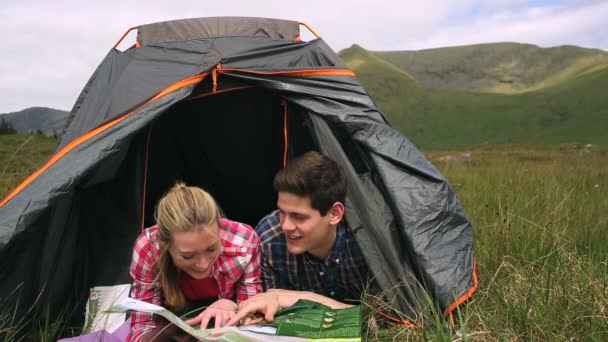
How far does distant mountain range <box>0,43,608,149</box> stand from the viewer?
194 feet

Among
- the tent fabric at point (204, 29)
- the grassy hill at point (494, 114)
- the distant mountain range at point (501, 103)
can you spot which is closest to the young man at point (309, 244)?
the tent fabric at point (204, 29)

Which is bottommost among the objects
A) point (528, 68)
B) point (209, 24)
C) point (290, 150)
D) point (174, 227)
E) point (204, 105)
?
point (174, 227)

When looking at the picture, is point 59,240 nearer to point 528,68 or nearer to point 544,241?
point 544,241

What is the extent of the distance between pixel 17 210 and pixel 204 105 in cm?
192

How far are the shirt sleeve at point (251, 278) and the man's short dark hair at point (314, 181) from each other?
13.5 inches

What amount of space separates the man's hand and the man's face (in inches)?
11.2

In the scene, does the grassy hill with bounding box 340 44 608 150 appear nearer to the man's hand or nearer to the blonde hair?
the man's hand

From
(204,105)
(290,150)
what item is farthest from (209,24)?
(290,150)

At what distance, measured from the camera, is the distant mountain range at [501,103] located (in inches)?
2329

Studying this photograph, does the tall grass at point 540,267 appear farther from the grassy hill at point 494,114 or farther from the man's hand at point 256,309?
the grassy hill at point 494,114

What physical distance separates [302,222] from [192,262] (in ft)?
1.87

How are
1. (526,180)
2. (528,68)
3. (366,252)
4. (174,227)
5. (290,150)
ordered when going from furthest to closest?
(528,68), (526,180), (290,150), (366,252), (174,227)

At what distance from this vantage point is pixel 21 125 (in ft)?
479

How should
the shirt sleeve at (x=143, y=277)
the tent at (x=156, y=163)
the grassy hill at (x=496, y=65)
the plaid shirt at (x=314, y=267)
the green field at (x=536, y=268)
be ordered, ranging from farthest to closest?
the grassy hill at (x=496, y=65) → the plaid shirt at (x=314, y=267) → the tent at (x=156, y=163) → the shirt sleeve at (x=143, y=277) → the green field at (x=536, y=268)
